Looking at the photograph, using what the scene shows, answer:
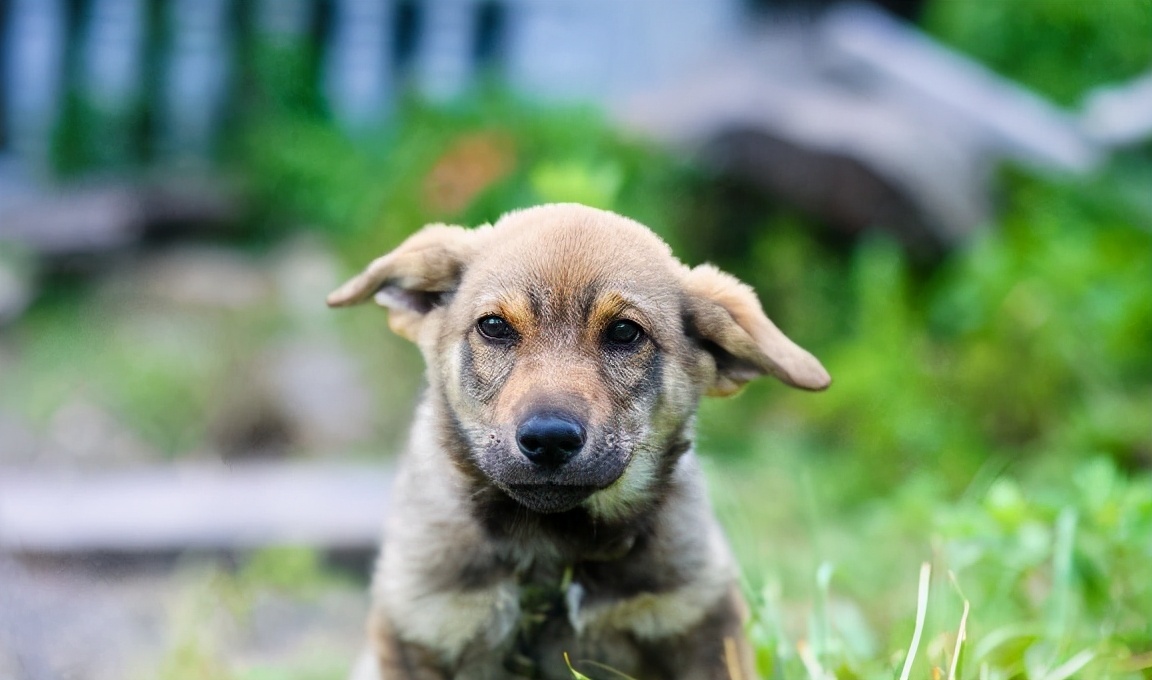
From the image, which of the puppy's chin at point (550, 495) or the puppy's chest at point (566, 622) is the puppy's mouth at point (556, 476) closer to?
the puppy's chin at point (550, 495)

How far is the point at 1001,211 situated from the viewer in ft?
29.7

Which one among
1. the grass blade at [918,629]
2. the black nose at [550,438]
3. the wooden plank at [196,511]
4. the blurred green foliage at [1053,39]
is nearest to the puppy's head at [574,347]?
the black nose at [550,438]

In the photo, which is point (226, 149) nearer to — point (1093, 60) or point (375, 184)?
point (375, 184)

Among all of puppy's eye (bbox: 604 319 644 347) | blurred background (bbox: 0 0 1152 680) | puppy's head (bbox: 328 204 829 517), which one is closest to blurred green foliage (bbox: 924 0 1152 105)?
blurred background (bbox: 0 0 1152 680)

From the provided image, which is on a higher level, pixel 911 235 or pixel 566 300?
pixel 566 300

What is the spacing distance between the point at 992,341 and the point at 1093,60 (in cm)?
393

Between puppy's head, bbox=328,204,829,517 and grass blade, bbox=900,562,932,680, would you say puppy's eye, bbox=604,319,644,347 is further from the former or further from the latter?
grass blade, bbox=900,562,932,680

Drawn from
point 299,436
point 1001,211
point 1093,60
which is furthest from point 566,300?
point 1093,60

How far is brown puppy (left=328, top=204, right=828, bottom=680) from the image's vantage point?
3164 mm

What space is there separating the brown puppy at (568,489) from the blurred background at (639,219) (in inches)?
13.9

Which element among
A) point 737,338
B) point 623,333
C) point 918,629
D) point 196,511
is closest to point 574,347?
point 623,333

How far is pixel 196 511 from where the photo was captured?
676 cm

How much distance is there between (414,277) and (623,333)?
2.28ft

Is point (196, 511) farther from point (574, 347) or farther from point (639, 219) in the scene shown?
point (574, 347)
